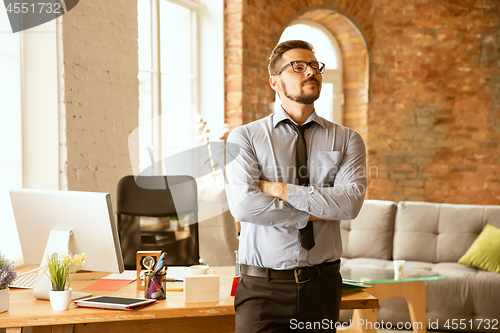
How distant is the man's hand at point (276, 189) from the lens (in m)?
1.82

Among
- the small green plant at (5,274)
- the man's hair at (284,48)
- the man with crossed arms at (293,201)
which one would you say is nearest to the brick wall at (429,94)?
the man's hair at (284,48)

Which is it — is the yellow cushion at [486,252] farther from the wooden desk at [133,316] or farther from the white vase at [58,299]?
the white vase at [58,299]

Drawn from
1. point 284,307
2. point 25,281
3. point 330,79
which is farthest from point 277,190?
point 330,79

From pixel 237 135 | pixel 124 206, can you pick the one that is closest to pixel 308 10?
pixel 124 206

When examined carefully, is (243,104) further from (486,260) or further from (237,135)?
(237,135)

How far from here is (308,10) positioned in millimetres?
5438

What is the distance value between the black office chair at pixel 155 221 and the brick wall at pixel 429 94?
3298mm

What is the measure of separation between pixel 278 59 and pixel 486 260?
2605 mm

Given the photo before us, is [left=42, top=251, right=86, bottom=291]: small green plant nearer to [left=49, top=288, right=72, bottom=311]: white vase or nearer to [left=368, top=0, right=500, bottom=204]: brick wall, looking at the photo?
[left=49, top=288, right=72, bottom=311]: white vase

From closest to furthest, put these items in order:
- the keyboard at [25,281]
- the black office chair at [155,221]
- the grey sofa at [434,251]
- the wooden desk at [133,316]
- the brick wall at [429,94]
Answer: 1. the wooden desk at [133,316]
2. the keyboard at [25,281]
3. the black office chair at [155,221]
4. the grey sofa at [434,251]
5. the brick wall at [429,94]

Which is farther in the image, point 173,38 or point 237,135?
point 173,38

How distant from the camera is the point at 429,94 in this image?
18.5ft

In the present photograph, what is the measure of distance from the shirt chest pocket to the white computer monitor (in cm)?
76

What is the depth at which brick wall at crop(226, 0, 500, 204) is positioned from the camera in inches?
219
